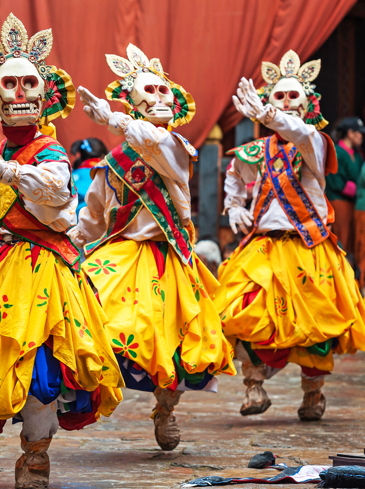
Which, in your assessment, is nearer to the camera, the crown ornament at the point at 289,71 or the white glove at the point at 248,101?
the white glove at the point at 248,101

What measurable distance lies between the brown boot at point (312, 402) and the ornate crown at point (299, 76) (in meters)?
1.36

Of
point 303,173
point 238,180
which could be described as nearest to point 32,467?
point 303,173

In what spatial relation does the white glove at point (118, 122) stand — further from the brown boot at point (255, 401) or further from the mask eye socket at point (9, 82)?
the brown boot at point (255, 401)

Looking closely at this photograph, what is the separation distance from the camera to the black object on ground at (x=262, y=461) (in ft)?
11.2

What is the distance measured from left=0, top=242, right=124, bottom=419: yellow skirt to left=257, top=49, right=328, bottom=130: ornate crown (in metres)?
2.07

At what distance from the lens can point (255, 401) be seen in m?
4.54

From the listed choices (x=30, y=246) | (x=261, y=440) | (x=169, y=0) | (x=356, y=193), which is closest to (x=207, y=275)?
(x=261, y=440)

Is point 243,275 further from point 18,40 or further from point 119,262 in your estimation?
point 18,40

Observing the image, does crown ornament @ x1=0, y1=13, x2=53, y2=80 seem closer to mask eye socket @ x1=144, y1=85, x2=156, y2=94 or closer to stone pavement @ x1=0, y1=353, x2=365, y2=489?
mask eye socket @ x1=144, y1=85, x2=156, y2=94

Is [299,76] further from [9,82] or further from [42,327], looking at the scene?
[42,327]

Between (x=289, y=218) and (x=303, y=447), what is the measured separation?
46.9 inches

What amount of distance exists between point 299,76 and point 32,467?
8.64 ft

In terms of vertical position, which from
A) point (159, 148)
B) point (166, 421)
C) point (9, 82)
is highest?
point (9, 82)

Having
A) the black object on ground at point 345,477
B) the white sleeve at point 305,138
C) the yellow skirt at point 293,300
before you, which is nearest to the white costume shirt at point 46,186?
the black object on ground at point 345,477
